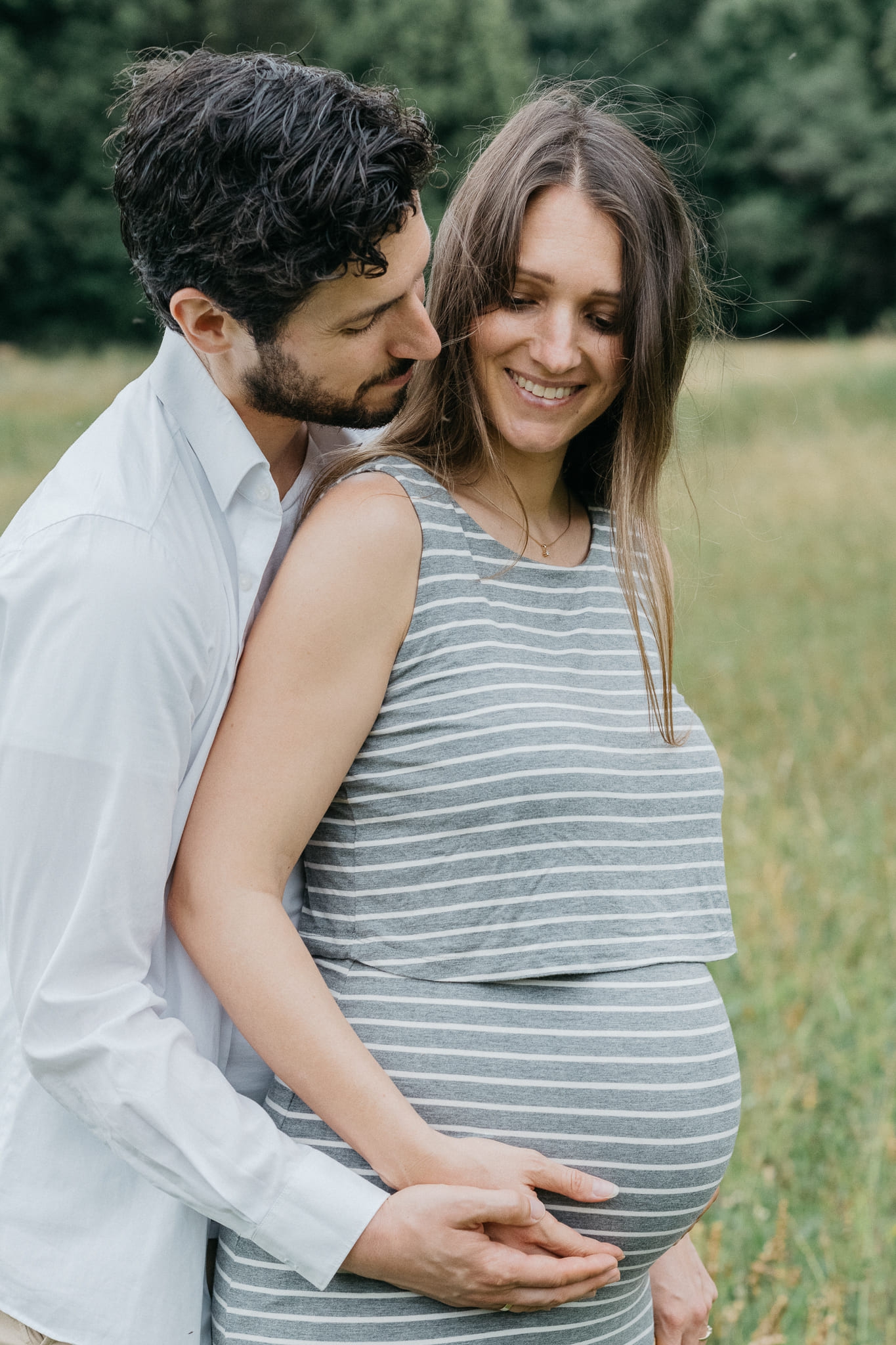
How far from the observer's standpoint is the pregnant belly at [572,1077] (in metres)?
1.60

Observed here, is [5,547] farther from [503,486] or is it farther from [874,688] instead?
[874,688]

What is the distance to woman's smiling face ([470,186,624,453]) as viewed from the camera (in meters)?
1.82

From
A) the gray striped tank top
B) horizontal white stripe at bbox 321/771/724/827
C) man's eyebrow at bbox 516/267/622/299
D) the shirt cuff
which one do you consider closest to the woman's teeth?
man's eyebrow at bbox 516/267/622/299

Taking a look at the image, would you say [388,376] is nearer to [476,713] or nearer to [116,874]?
[476,713]

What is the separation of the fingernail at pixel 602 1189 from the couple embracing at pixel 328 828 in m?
0.01

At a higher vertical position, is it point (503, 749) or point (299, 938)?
point (503, 749)

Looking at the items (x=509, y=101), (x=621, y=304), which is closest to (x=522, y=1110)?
(x=621, y=304)

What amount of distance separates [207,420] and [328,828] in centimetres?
53

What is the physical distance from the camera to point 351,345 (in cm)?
171

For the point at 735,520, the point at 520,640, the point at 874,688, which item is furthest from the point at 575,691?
the point at 735,520

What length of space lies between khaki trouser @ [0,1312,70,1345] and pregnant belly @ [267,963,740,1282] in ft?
1.20

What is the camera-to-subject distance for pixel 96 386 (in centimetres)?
1748

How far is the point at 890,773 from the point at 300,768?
178 inches

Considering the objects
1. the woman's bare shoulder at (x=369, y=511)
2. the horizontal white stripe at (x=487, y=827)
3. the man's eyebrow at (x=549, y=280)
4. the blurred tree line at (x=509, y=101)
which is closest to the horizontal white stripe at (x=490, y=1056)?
the horizontal white stripe at (x=487, y=827)
